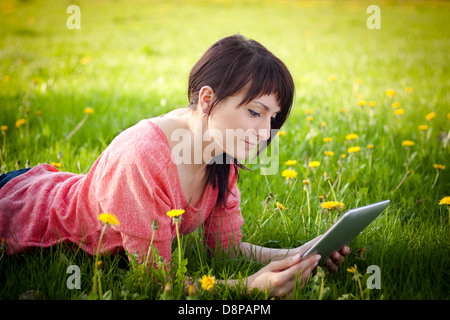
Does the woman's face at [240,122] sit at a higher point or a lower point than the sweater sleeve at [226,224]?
higher

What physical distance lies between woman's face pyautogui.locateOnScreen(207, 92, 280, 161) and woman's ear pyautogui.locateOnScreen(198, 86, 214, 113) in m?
0.04

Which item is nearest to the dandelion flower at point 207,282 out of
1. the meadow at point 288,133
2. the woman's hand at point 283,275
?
the meadow at point 288,133

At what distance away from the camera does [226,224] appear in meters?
2.01

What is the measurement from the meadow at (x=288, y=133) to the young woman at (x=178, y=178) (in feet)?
0.28

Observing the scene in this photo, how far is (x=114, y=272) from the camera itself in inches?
67.7

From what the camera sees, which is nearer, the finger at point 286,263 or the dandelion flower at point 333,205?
the finger at point 286,263

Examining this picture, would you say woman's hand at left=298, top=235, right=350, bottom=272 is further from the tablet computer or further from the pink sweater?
the pink sweater

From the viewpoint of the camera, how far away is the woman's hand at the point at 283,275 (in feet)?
5.09

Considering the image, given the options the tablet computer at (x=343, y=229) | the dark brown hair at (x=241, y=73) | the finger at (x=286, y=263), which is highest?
the dark brown hair at (x=241, y=73)

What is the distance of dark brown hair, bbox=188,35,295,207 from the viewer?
5.46 feet

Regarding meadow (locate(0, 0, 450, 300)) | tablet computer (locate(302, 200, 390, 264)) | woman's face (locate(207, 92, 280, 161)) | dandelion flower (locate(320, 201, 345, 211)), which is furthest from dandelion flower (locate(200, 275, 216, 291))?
dandelion flower (locate(320, 201, 345, 211))

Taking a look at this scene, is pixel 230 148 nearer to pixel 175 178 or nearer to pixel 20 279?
pixel 175 178

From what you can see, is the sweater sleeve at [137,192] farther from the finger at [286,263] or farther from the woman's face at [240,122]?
the finger at [286,263]
